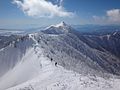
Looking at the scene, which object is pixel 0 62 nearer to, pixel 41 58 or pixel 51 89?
pixel 41 58

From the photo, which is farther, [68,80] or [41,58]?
[41,58]

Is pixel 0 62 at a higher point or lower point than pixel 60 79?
lower

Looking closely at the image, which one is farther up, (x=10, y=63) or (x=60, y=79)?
(x=60, y=79)

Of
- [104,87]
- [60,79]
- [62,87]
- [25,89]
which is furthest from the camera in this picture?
[60,79]

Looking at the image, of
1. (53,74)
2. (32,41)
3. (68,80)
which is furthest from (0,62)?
(68,80)

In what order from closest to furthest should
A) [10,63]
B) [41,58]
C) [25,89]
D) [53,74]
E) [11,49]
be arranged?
[25,89]
[53,74]
[41,58]
[10,63]
[11,49]

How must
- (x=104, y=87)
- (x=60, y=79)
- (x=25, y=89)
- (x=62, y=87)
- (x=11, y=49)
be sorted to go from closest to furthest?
(x=104, y=87) < (x=62, y=87) < (x=25, y=89) < (x=60, y=79) < (x=11, y=49)

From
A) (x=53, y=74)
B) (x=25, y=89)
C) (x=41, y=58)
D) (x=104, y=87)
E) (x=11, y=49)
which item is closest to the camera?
(x=104, y=87)

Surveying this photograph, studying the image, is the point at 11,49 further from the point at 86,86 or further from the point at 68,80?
the point at 86,86

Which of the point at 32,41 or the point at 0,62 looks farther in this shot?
the point at 32,41

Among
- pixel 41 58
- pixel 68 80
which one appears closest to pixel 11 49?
pixel 41 58
